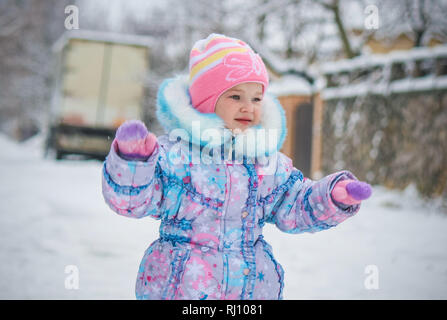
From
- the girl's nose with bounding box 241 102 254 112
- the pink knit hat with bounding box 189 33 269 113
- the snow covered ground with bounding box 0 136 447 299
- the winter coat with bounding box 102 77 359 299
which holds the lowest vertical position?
the snow covered ground with bounding box 0 136 447 299

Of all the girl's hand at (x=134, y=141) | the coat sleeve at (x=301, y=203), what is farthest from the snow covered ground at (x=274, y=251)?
the girl's hand at (x=134, y=141)

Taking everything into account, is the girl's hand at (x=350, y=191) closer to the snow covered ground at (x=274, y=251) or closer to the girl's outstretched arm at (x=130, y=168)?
the girl's outstretched arm at (x=130, y=168)

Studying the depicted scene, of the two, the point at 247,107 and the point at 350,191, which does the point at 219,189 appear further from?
the point at 350,191

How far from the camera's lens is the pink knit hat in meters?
1.86

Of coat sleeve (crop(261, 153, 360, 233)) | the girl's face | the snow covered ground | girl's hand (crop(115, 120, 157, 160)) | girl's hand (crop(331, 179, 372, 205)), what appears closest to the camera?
girl's hand (crop(115, 120, 157, 160))

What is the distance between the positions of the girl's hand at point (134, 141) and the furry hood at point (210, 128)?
36cm

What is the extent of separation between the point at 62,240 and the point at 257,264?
3321 millimetres

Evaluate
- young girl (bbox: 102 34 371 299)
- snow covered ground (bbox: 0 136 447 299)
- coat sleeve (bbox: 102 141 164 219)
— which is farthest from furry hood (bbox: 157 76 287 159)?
snow covered ground (bbox: 0 136 447 299)

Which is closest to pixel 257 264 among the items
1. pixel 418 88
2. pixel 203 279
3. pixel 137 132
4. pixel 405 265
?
pixel 203 279

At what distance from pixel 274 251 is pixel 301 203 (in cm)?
285

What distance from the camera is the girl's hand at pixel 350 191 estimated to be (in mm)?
1597

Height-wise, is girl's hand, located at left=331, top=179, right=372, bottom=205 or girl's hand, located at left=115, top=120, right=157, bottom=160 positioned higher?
girl's hand, located at left=115, top=120, right=157, bottom=160

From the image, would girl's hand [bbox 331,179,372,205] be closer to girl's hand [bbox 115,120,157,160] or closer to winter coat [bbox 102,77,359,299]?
winter coat [bbox 102,77,359,299]

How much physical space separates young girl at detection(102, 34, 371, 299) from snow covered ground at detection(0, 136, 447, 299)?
1.57 m
